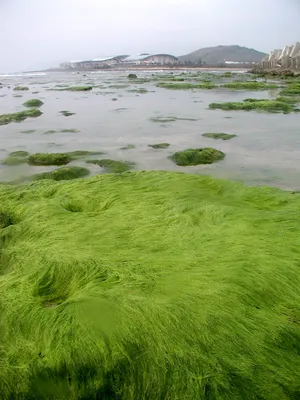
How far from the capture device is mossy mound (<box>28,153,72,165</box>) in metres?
6.71

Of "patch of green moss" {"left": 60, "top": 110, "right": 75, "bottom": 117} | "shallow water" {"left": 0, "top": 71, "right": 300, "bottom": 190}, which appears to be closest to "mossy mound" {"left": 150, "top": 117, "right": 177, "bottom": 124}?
"shallow water" {"left": 0, "top": 71, "right": 300, "bottom": 190}

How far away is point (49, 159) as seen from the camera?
22.2 ft

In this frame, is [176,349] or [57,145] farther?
[57,145]

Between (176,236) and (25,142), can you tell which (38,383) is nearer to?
(176,236)

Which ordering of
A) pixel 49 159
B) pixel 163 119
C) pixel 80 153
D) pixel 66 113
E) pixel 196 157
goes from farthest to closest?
pixel 66 113 < pixel 163 119 < pixel 80 153 < pixel 49 159 < pixel 196 157

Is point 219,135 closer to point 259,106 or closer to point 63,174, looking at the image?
point 63,174

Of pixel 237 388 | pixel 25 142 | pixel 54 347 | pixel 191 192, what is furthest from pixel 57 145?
pixel 237 388

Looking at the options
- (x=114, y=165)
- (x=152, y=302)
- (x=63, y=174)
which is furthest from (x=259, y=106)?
(x=152, y=302)

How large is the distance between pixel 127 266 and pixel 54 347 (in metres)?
0.87

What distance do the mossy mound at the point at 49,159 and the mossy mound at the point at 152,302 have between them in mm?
2881

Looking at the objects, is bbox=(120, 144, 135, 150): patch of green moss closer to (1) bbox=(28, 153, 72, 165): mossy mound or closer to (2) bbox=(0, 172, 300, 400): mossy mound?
(1) bbox=(28, 153, 72, 165): mossy mound

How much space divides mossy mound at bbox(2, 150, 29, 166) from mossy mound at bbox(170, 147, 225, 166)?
3.02 m

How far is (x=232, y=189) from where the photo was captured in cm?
453

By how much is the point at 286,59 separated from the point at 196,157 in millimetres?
43992
